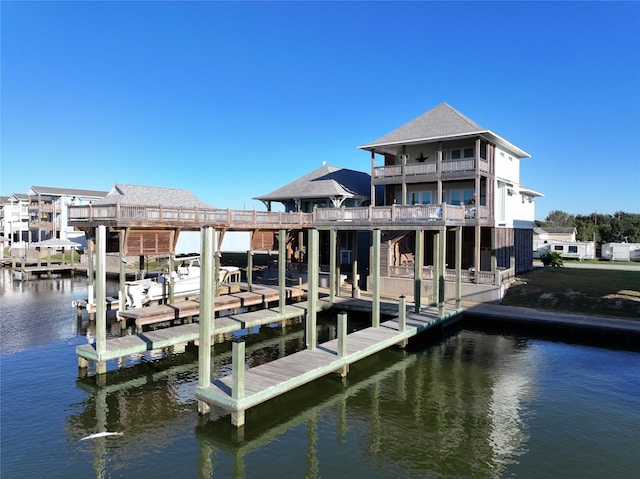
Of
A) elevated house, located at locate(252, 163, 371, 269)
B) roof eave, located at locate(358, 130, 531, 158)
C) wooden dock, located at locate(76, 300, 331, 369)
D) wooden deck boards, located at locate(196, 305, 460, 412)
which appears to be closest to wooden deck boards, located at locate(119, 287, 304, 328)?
wooden dock, located at locate(76, 300, 331, 369)

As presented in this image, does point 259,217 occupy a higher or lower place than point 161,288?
higher

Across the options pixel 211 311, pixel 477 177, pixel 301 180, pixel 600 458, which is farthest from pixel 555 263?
pixel 211 311

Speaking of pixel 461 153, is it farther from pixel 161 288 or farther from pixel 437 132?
pixel 161 288

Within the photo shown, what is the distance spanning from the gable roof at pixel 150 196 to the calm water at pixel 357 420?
24370 millimetres

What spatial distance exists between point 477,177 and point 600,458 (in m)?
19.9

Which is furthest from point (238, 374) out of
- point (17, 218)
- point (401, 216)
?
point (17, 218)

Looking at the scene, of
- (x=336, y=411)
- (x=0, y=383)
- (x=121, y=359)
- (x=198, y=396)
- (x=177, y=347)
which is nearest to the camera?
(x=198, y=396)

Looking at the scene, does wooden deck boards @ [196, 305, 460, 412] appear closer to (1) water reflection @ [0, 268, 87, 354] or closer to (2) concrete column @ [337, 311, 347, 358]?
(2) concrete column @ [337, 311, 347, 358]

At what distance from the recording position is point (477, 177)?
27.3 metres

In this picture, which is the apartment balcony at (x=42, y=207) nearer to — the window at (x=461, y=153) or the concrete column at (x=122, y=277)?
the concrete column at (x=122, y=277)

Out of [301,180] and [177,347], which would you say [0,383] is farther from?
[301,180]

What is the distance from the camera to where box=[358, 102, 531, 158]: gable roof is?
2773 centimetres

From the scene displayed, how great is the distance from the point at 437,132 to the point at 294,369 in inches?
843

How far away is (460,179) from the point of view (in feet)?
92.0
